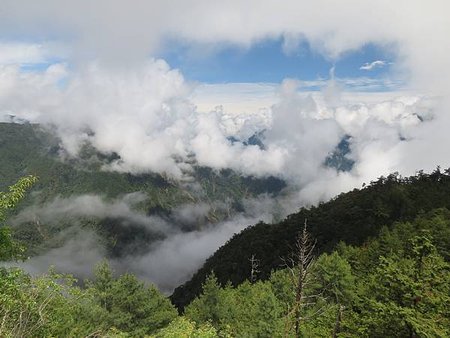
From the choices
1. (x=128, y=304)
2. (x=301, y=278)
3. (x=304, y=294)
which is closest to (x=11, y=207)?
(x=301, y=278)

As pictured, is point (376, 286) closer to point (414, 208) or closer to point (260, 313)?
point (260, 313)

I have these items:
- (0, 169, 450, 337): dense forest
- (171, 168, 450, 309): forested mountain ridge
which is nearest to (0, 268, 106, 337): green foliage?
(0, 169, 450, 337): dense forest

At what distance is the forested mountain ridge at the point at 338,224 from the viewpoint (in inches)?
4813

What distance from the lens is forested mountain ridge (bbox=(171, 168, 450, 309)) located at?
12225 cm

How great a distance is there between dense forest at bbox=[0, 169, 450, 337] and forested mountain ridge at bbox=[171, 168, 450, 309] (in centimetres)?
64

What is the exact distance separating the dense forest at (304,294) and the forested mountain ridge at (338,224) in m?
0.64

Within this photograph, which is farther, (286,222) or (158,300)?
(286,222)

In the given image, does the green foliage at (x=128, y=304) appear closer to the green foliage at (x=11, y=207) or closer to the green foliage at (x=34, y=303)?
the green foliage at (x=34, y=303)

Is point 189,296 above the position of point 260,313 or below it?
below

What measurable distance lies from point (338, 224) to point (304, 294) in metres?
108

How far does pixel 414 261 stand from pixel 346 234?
376 ft

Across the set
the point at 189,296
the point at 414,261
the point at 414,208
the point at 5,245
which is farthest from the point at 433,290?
the point at 189,296

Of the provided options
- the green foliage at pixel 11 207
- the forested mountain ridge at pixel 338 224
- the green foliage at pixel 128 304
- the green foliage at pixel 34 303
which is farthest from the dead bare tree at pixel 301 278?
the forested mountain ridge at pixel 338 224

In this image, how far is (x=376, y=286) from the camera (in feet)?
67.4
